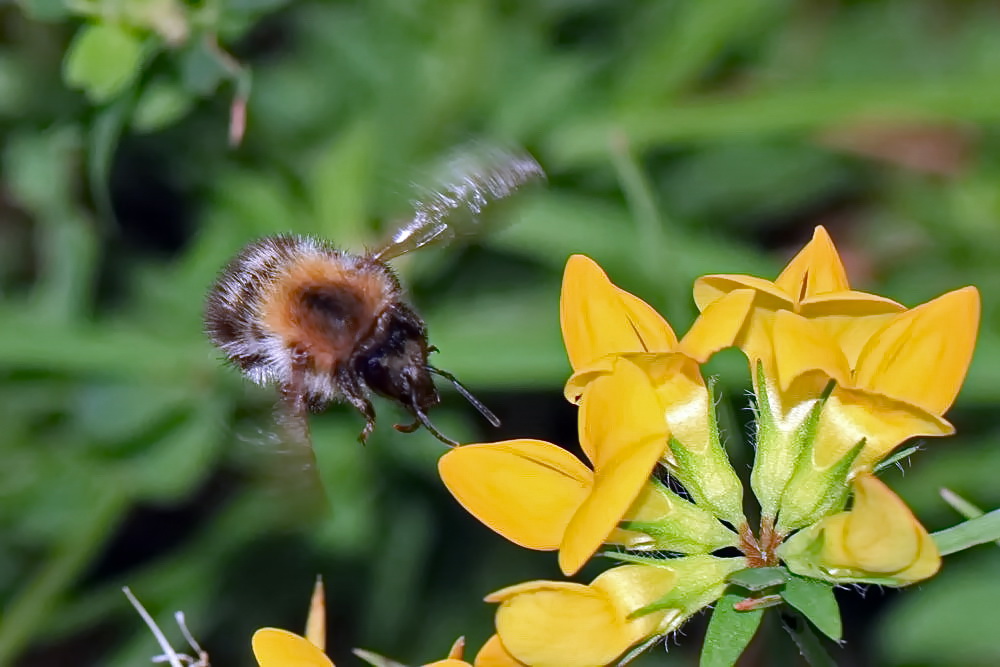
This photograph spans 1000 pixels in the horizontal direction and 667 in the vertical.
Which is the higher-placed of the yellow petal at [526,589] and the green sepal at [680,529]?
the yellow petal at [526,589]

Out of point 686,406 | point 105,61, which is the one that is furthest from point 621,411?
point 105,61

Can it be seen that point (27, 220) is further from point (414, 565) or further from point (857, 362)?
point (857, 362)

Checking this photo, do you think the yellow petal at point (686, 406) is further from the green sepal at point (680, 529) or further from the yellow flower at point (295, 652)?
the yellow flower at point (295, 652)

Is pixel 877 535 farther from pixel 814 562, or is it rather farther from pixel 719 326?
pixel 719 326

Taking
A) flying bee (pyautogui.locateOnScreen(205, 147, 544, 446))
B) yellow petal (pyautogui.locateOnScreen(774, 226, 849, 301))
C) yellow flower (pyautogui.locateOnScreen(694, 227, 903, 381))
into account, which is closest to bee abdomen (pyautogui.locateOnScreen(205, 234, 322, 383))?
flying bee (pyautogui.locateOnScreen(205, 147, 544, 446))

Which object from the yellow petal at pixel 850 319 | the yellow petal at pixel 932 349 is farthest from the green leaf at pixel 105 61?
the yellow petal at pixel 932 349
